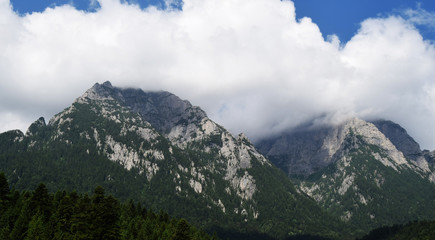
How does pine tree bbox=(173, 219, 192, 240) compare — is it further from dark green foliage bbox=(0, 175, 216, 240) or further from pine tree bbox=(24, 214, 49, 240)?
pine tree bbox=(24, 214, 49, 240)

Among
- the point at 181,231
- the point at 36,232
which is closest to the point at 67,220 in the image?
the point at 36,232

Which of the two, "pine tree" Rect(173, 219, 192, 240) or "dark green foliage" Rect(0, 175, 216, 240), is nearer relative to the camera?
"dark green foliage" Rect(0, 175, 216, 240)

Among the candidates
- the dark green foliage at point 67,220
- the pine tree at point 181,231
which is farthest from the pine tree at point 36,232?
the pine tree at point 181,231

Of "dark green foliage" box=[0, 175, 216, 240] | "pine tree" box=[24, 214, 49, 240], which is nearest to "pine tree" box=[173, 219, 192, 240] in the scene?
"dark green foliage" box=[0, 175, 216, 240]

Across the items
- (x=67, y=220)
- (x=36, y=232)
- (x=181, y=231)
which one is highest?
(x=181, y=231)

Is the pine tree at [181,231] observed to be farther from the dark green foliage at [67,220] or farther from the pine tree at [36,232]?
the pine tree at [36,232]

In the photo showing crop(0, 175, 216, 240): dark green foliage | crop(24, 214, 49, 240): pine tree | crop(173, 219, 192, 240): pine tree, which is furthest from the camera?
crop(173, 219, 192, 240): pine tree

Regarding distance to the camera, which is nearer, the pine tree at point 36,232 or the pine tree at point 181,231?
the pine tree at point 36,232

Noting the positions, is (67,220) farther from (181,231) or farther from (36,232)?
(181,231)

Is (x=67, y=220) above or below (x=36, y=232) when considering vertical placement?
above

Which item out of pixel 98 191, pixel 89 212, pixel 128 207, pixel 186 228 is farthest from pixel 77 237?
pixel 128 207

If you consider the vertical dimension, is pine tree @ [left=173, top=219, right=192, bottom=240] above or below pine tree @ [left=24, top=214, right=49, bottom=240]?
above

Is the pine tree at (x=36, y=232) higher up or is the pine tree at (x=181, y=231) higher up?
the pine tree at (x=181, y=231)

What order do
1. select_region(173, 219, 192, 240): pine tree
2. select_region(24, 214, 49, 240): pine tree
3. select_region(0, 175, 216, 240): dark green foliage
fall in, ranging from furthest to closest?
select_region(173, 219, 192, 240): pine tree < select_region(24, 214, 49, 240): pine tree < select_region(0, 175, 216, 240): dark green foliage
